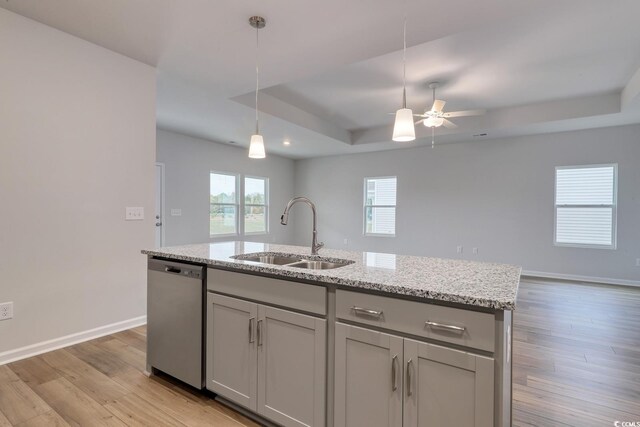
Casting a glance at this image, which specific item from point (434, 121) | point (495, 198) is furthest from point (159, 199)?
point (495, 198)

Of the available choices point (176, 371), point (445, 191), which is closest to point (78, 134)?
point (176, 371)

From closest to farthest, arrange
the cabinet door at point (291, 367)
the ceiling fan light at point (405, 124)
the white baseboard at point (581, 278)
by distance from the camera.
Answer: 1. the cabinet door at point (291, 367)
2. the ceiling fan light at point (405, 124)
3. the white baseboard at point (581, 278)

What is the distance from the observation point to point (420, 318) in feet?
4.05

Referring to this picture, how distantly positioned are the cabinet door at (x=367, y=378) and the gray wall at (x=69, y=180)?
2516mm

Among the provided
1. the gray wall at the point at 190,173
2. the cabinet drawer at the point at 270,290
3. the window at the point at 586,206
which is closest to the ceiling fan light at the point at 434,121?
the window at the point at 586,206

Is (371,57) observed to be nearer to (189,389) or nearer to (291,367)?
(291,367)

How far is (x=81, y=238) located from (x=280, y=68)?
94.1 inches

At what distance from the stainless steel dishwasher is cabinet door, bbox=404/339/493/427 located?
1.28 metres

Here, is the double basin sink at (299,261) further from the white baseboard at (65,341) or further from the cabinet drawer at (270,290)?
the white baseboard at (65,341)

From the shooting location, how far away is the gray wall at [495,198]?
5.08m

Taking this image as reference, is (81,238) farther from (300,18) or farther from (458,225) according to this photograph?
(458,225)

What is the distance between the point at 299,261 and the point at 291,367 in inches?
28.3

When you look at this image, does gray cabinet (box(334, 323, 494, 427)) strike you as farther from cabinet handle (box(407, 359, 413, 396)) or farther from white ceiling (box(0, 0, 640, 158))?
white ceiling (box(0, 0, 640, 158))

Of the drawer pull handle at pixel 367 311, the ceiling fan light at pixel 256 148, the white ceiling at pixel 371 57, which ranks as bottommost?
the drawer pull handle at pixel 367 311
